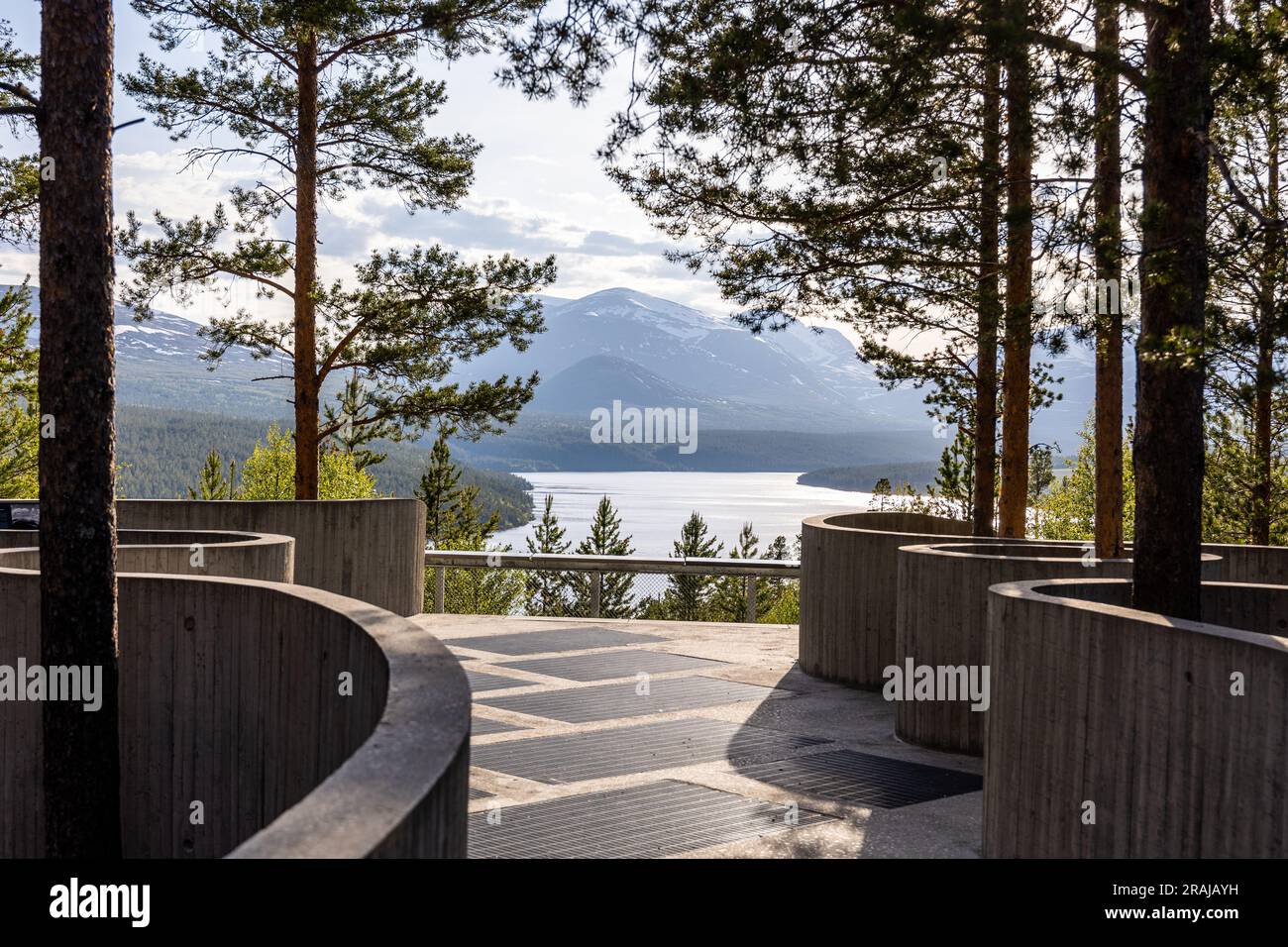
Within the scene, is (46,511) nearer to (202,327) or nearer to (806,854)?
(806,854)

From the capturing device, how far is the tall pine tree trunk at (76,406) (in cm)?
607

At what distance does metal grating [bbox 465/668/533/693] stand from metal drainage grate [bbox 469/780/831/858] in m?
3.63

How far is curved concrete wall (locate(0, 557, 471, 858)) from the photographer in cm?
457

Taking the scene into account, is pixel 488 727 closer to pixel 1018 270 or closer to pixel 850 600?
pixel 850 600

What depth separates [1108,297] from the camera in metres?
8.57

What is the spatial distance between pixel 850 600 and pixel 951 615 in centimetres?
242

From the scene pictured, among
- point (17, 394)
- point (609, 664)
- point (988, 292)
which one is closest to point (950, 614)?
point (609, 664)

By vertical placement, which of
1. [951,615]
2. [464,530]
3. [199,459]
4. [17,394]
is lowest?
[464,530]

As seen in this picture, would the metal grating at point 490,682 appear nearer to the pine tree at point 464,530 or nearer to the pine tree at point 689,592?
the pine tree at point 689,592

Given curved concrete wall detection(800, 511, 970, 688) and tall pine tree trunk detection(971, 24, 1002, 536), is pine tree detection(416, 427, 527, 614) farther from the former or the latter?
curved concrete wall detection(800, 511, 970, 688)

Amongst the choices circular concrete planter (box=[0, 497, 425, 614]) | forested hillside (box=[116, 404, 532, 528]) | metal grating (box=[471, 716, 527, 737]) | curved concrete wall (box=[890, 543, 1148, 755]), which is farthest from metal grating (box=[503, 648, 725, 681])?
forested hillside (box=[116, 404, 532, 528])
